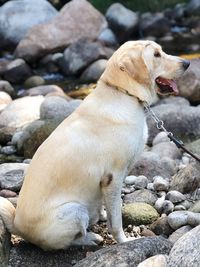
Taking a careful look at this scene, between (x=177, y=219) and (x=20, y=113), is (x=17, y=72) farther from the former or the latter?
(x=177, y=219)

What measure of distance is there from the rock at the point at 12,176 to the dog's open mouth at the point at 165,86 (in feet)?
7.65

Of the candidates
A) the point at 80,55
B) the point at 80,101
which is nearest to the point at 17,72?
the point at 80,55

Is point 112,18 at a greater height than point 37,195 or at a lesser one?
lesser

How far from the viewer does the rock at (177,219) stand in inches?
203

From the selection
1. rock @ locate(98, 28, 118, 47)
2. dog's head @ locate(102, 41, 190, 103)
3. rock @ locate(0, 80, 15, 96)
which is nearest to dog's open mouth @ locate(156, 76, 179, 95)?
dog's head @ locate(102, 41, 190, 103)

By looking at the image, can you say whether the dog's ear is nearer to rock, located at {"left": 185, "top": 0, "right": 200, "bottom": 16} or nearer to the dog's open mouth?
the dog's open mouth

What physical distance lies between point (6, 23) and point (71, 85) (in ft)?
15.1

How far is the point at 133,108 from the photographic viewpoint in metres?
4.73

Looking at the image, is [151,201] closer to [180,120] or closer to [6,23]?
[180,120]

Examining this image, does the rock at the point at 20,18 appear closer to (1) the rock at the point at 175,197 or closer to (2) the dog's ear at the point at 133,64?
(1) the rock at the point at 175,197

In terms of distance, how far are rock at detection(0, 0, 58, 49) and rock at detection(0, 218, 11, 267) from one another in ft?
41.7

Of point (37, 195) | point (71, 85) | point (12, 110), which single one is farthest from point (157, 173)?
point (71, 85)

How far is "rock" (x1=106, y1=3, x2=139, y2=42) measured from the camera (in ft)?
59.3

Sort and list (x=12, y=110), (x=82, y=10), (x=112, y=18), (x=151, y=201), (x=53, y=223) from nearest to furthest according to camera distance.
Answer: (x=53, y=223), (x=151, y=201), (x=12, y=110), (x=82, y=10), (x=112, y=18)
